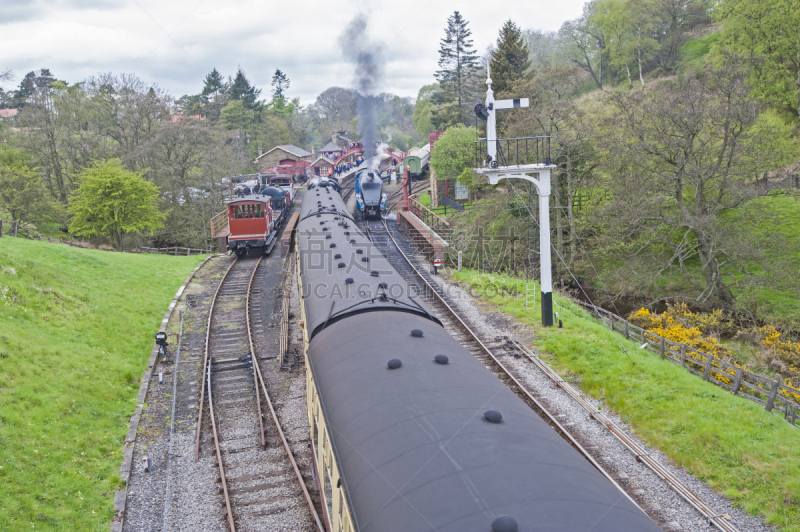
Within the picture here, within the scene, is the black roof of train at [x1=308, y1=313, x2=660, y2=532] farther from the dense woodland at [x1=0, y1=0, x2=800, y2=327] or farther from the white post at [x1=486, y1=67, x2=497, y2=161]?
the dense woodland at [x1=0, y1=0, x2=800, y2=327]

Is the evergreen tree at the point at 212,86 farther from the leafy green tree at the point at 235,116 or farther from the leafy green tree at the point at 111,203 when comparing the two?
the leafy green tree at the point at 111,203

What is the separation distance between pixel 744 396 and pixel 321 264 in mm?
10719

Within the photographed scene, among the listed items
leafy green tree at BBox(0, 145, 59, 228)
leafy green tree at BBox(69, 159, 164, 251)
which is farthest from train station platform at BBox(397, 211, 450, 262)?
leafy green tree at BBox(0, 145, 59, 228)

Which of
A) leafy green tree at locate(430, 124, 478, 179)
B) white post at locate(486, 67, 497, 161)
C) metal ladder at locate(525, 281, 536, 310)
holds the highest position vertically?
leafy green tree at locate(430, 124, 478, 179)

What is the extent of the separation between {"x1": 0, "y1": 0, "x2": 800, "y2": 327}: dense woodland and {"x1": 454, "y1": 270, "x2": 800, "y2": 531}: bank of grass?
756 centimetres

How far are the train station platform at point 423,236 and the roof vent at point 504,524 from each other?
20.4m

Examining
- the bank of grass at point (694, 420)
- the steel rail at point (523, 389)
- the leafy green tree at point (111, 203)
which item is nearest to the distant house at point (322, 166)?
the leafy green tree at point (111, 203)

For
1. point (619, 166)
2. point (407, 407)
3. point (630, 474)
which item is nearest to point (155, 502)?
point (407, 407)

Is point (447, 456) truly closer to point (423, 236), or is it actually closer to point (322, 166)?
point (423, 236)

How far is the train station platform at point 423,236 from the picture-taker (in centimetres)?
2442

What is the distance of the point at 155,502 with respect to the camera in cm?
891

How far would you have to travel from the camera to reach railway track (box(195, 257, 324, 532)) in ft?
27.9

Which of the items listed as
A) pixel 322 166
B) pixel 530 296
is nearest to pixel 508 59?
pixel 530 296

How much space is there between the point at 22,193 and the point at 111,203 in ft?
26.2
